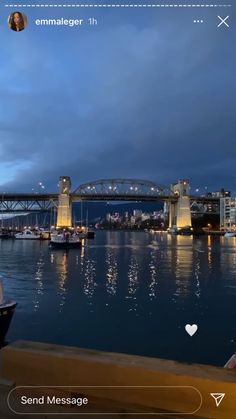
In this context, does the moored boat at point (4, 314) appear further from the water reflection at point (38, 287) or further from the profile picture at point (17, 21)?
the profile picture at point (17, 21)

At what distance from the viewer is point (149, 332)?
1138 cm

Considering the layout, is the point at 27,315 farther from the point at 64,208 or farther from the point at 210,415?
the point at 64,208

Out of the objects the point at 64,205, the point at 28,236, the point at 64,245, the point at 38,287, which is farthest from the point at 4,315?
the point at 64,205

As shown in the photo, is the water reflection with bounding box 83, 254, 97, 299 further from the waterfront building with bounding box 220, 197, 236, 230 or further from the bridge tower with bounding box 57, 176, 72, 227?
the waterfront building with bounding box 220, 197, 236, 230

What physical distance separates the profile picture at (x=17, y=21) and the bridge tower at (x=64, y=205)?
116521 mm

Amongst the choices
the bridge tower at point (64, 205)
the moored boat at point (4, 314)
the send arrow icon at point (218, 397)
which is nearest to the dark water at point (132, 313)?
the moored boat at point (4, 314)

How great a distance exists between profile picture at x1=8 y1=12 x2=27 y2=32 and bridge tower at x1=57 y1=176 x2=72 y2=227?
11652cm

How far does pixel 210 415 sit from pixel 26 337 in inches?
350

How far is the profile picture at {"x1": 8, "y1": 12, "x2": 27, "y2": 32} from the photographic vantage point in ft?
13.8

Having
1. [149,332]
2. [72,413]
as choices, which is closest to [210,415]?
[72,413]

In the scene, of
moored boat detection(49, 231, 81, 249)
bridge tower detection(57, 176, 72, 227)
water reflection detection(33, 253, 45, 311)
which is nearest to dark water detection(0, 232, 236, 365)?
water reflection detection(33, 253, 45, 311)

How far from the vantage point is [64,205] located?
12412 cm

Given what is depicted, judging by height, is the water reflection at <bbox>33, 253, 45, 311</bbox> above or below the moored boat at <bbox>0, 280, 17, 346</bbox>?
below

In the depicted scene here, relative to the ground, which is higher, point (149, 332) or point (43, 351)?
point (43, 351)
